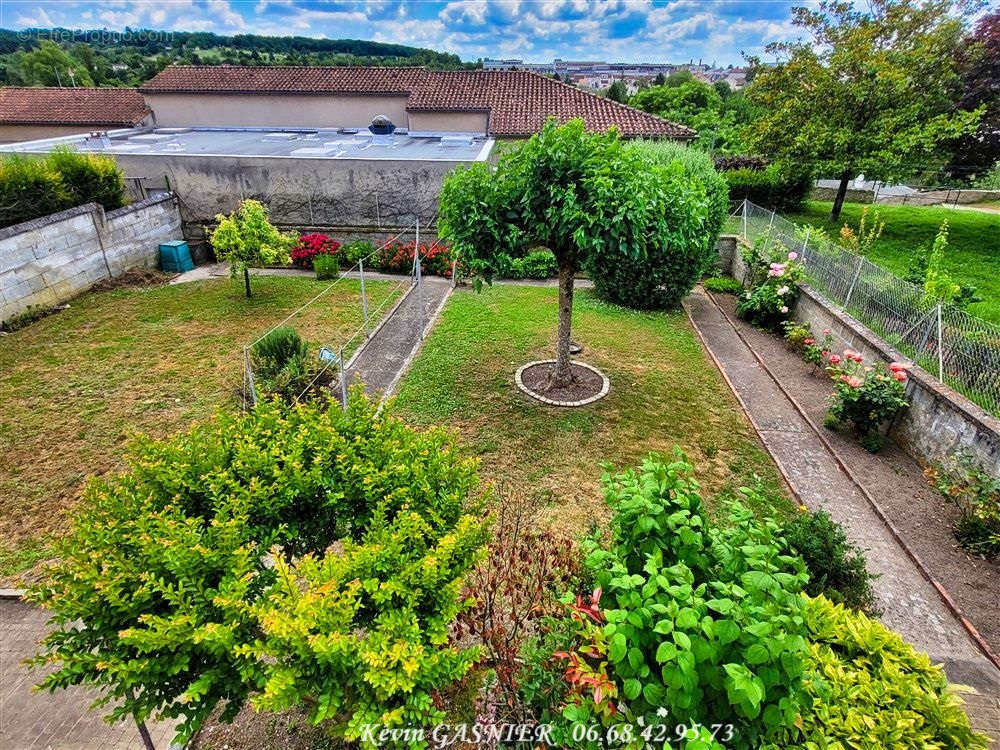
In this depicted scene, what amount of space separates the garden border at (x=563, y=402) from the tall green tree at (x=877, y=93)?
11363mm

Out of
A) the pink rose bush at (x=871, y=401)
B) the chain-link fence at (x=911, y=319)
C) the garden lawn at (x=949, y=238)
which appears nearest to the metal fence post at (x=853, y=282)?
the chain-link fence at (x=911, y=319)

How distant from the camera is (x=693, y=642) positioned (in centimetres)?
194

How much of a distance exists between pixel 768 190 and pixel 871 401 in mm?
14866

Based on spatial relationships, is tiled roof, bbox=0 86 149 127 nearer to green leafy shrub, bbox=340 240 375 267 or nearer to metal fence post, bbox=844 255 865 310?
green leafy shrub, bbox=340 240 375 267

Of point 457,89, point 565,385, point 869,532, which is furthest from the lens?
point 457,89

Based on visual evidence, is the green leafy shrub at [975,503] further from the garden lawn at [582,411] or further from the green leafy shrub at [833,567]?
the green leafy shrub at [833,567]

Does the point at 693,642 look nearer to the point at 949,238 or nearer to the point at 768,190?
the point at 949,238

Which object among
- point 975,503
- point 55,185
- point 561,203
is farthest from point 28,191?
point 975,503

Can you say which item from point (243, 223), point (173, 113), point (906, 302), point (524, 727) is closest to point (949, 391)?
point (906, 302)

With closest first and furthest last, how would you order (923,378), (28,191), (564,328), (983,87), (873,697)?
(873,697), (923,378), (564,328), (28,191), (983,87)

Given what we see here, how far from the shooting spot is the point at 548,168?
6227 mm

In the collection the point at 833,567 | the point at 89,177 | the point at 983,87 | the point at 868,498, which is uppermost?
the point at 983,87

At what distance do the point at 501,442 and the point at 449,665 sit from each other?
13.9 ft

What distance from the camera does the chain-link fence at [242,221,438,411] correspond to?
7.58m
